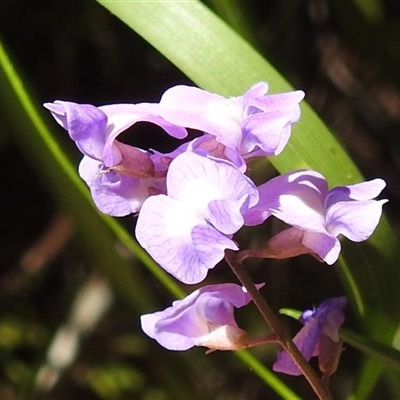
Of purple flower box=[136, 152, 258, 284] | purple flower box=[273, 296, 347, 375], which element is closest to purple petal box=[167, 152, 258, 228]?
purple flower box=[136, 152, 258, 284]

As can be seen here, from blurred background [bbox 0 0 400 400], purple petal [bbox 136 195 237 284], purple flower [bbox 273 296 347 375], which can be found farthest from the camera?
blurred background [bbox 0 0 400 400]

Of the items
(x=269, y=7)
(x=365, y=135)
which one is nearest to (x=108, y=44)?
(x=269, y=7)

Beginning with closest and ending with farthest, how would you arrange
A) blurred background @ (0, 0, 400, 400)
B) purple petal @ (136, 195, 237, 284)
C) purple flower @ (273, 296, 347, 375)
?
purple petal @ (136, 195, 237, 284) < purple flower @ (273, 296, 347, 375) < blurred background @ (0, 0, 400, 400)

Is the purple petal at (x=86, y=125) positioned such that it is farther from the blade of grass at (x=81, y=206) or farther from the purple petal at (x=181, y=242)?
the blade of grass at (x=81, y=206)

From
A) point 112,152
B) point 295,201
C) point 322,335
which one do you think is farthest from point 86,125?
point 322,335

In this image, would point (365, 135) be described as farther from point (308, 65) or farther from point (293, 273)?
point (293, 273)

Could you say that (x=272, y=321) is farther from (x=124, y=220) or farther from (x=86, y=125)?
(x=124, y=220)

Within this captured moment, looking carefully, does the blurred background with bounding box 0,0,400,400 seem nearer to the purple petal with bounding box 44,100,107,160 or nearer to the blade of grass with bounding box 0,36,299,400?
the blade of grass with bounding box 0,36,299,400
